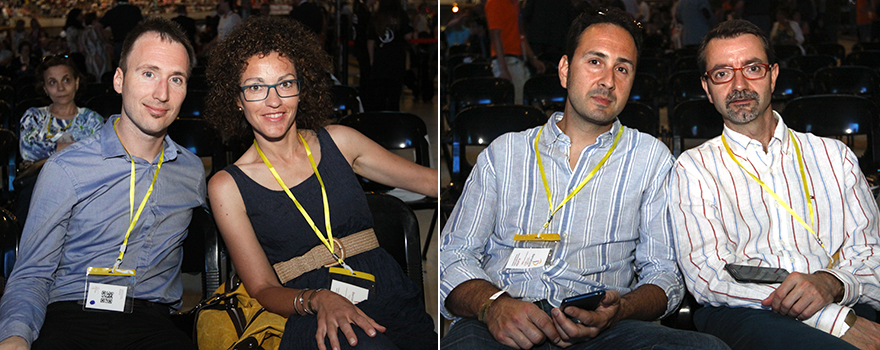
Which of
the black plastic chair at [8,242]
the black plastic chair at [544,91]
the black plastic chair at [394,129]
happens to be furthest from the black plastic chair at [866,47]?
the black plastic chair at [8,242]

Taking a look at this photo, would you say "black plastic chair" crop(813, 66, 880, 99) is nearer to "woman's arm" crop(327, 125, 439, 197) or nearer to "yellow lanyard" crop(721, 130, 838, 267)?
"yellow lanyard" crop(721, 130, 838, 267)

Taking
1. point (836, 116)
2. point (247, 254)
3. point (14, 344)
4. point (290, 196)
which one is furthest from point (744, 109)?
point (14, 344)

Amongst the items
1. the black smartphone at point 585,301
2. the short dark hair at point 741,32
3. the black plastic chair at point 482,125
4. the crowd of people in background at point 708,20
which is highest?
the crowd of people in background at point 708,20

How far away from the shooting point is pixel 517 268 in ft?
6.40

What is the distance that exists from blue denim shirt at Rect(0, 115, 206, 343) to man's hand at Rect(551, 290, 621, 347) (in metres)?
1.20

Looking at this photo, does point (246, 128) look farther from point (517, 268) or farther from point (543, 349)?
point (543, 349)

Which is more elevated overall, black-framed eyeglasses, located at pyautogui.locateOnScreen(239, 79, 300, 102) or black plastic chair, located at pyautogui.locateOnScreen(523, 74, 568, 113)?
black plastic chair, located at pyautogui.locateOnScreen(523, 74, 568, 113)

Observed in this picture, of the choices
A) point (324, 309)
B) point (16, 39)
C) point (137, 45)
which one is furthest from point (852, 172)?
point (16, 39)

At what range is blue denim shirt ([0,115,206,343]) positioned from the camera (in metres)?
1.87

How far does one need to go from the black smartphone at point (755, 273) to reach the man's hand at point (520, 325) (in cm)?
57

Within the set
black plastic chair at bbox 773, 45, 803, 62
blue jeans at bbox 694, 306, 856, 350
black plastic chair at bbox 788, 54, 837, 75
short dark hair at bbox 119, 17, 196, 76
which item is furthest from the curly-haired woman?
black plastic chair at bbox 773, 45, 803, 62

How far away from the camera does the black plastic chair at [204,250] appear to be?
2100 millimetres

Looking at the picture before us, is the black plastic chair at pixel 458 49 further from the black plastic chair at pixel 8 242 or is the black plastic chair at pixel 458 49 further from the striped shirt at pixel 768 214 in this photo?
the black plastic chair at pixel 8 242

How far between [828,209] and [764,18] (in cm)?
723
